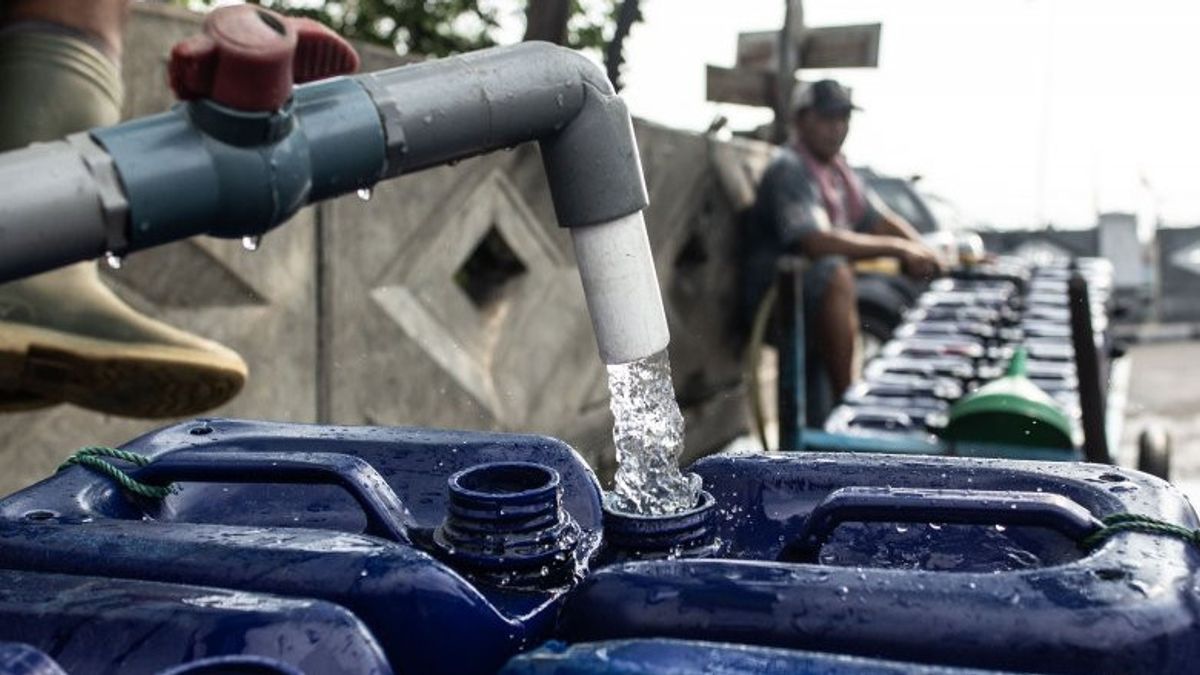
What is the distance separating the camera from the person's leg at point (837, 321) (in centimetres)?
554

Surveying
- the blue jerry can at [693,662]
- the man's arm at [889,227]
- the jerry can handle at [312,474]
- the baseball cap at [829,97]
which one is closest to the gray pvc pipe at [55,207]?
the jerry can handle at [312,474]

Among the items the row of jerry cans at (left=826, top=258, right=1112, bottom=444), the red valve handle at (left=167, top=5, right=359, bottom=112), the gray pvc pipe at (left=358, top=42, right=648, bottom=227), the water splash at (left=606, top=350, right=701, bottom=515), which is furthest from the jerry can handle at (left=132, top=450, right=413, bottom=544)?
the row of jerry cans at (left=826, top=258, right=1112, bottom=444)

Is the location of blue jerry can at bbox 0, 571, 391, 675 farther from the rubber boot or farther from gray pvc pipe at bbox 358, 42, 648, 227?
the rubber boot

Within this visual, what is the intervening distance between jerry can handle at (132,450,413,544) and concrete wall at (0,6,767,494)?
1632 millimetres

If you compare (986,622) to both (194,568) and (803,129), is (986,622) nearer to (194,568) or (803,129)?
(194,568)

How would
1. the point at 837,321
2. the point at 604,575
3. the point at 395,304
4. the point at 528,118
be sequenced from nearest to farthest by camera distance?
the point at 604,575 → the point at 528,118 → the point at 395,304 → the point at 837,321

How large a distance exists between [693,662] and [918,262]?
497 cm

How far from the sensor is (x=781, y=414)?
462 centimetres

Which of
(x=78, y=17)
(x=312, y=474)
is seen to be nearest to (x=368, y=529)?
(x=312, y=474)

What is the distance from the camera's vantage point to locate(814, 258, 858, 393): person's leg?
554cm

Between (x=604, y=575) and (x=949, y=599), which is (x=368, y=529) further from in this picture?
(x=949, y=599)

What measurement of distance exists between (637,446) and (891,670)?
573 mm

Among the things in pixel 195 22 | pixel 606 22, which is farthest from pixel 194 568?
pixel 606 22

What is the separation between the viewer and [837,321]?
5.53m
